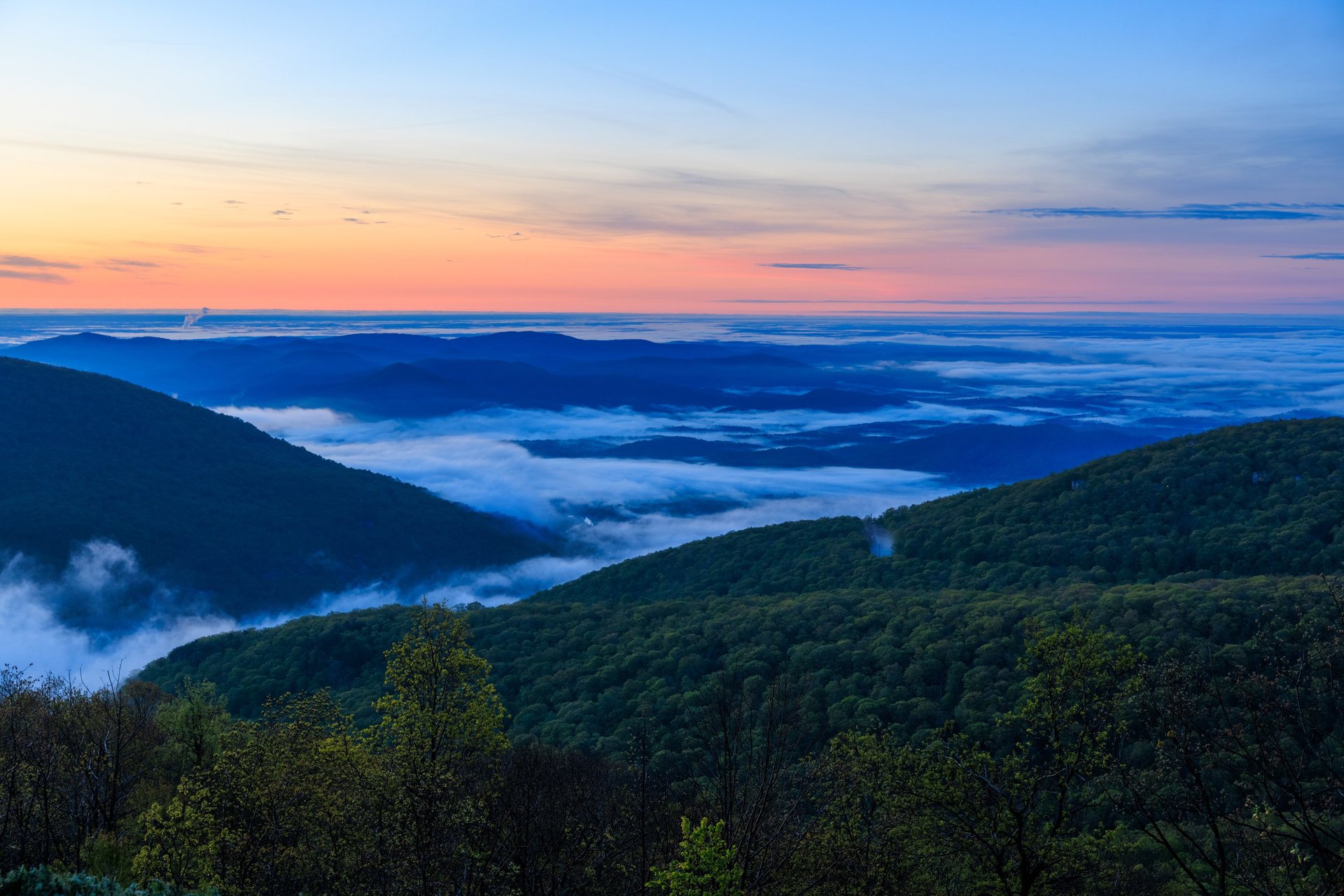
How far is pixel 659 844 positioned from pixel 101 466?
664 ft

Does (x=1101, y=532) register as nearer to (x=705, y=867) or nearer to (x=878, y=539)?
(x=878, y=539)

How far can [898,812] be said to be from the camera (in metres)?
24.5

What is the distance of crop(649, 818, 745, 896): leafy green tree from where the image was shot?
16562mm

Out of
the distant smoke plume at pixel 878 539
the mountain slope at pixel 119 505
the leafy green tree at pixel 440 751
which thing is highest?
the leafy green tree at pixel 440 751

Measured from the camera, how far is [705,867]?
1734 centimetres

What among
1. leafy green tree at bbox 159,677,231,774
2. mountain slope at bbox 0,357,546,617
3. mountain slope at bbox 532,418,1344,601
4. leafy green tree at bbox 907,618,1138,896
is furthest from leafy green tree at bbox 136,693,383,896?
mountain slope at bbox 0,357,546,617

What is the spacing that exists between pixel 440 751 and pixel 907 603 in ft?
160

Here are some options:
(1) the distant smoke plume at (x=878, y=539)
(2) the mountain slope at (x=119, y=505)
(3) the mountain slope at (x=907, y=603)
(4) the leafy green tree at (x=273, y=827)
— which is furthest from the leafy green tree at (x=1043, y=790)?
(2) the mountain slope at (x=119, y=505)

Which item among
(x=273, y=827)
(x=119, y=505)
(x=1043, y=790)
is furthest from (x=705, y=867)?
(x=119, y=505)

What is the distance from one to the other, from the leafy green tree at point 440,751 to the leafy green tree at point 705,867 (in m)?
5.05

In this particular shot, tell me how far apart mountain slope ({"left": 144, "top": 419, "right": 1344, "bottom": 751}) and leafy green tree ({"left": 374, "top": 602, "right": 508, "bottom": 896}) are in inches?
969

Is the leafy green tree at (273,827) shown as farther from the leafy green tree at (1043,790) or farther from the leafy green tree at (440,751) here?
the leafy green tree at (1043,790)

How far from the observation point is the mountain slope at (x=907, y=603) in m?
53.4

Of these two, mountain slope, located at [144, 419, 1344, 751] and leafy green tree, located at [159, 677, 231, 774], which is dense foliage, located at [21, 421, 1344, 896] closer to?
leafy green tree, located at [159, 677, 231, 774]
